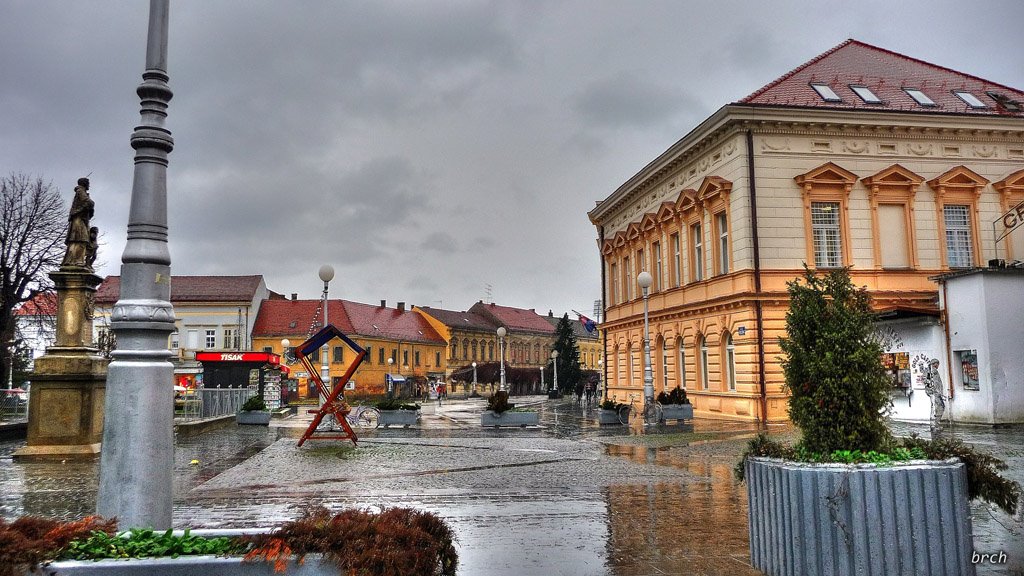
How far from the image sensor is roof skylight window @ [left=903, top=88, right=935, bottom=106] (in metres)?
30.6

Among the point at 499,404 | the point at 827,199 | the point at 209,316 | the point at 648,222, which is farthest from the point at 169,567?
the point at 209,316

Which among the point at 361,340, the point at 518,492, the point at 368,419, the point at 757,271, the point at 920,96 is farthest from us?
the point at 361,340

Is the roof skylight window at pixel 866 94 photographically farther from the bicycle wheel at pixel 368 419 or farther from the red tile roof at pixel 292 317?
the red tile roof at pixel 292 317

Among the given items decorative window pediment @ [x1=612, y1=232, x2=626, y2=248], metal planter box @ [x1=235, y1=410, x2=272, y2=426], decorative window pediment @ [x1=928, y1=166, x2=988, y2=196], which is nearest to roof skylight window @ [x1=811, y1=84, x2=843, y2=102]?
decorative window pediment @ [x1=928, y1=166, x2=988, y2=196]

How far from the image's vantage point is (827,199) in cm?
2844

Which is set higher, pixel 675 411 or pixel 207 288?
pixel 207 288

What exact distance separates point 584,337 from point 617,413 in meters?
91.9

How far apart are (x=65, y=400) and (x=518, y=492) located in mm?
10204

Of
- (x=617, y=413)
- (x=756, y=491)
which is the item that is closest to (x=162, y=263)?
(x=756, y=491)

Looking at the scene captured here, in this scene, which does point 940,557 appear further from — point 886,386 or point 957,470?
point 886,386

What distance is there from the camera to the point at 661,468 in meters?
13.5

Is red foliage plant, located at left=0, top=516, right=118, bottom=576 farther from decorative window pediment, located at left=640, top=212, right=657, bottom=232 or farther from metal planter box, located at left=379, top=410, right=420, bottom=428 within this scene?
decorative window pediment, located at left=640, top=212, right=657, bottom=232

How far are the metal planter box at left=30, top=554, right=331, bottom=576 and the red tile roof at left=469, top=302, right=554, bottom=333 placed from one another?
9526 centimetres

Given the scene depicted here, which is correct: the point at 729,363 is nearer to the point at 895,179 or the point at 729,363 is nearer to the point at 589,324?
the point at 895,179
